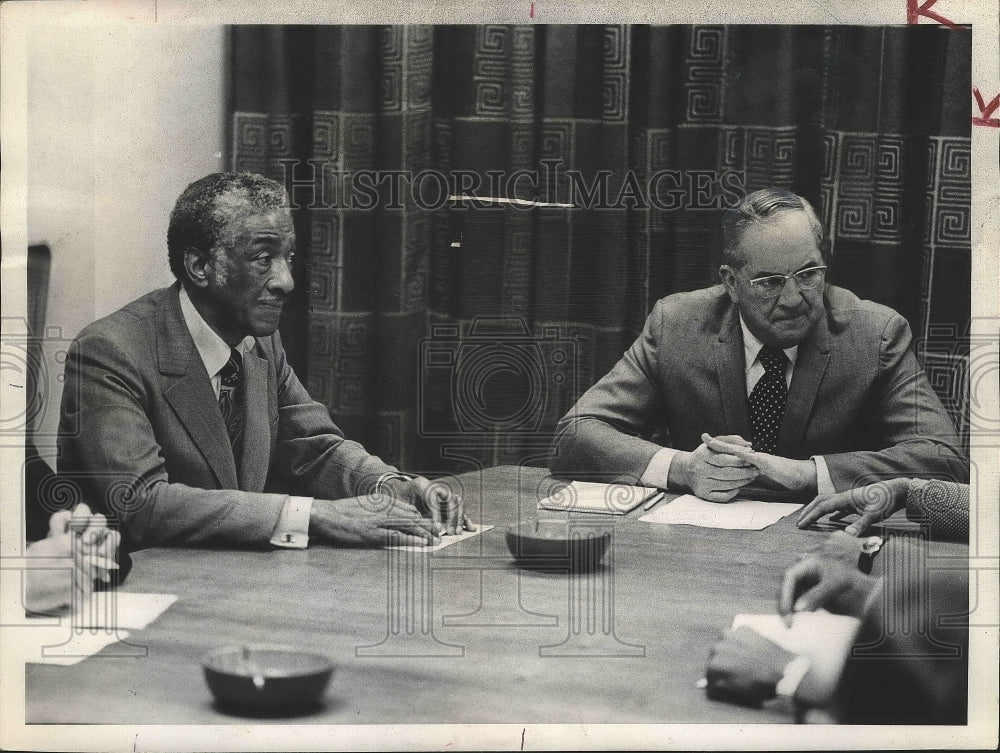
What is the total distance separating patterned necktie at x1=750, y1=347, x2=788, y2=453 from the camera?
2910 millimetres

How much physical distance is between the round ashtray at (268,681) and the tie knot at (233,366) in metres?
0.68

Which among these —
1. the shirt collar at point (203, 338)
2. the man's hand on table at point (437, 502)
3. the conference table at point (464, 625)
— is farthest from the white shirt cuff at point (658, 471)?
the shirt collar at point (203, 338)

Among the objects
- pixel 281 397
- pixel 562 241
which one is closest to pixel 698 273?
A: pixel 562 241

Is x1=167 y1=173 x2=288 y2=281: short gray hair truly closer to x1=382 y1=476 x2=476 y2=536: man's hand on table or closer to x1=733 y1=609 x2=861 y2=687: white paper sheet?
x1=382 y1=476 x2=476 y2=536: man's hand on table

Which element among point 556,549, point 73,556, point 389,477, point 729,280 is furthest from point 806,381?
point 73,556

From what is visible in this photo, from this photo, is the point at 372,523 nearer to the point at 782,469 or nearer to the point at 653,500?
the point at 653,500

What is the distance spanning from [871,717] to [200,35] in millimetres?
2282

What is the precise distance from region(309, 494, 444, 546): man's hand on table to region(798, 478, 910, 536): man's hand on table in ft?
3.01

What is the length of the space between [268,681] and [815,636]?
47.4 inches

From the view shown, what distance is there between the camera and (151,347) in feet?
9.30

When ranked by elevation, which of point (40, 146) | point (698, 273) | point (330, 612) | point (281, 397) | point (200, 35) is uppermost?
point (200, 35)

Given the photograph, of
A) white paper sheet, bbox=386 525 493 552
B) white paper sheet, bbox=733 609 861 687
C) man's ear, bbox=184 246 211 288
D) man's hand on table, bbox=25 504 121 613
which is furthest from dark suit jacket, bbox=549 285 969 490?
man's hand on table, bbox=25 504 121 613

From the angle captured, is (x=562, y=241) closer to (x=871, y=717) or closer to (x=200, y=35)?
(x=200, y=35)

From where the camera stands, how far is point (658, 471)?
2.93 meters
